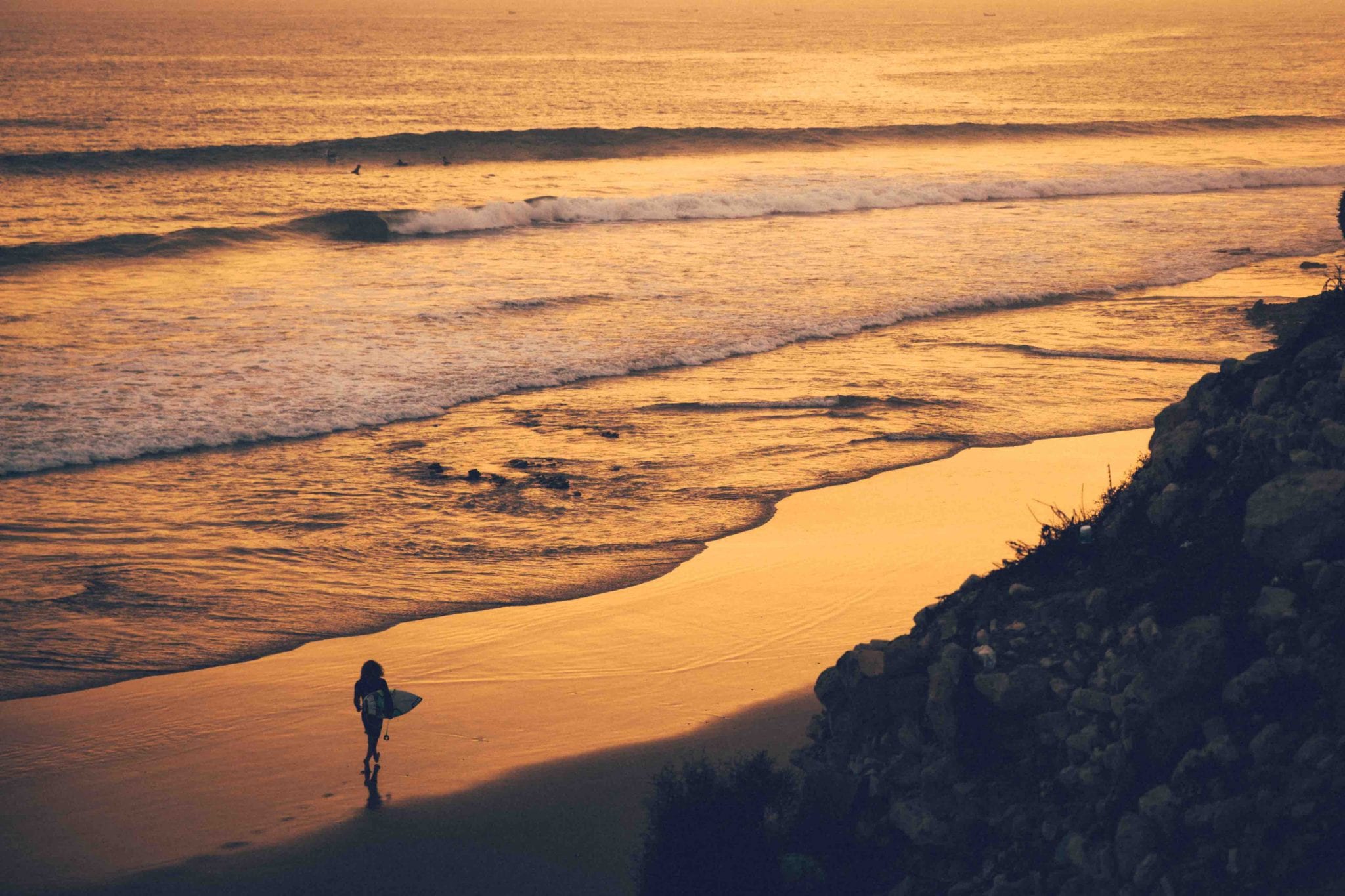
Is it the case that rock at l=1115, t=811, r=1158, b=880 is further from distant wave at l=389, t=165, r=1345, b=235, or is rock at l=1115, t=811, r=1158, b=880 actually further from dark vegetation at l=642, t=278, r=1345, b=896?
distant wave at l=389, t=165, r=1345, b=235

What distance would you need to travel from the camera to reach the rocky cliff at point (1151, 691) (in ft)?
15.2

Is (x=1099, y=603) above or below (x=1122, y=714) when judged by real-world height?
above

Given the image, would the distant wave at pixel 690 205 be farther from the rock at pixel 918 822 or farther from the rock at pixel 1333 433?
the rock at pixel 1333 433

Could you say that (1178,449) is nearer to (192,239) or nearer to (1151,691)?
(1151,691)

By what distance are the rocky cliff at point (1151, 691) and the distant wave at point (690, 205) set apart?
24221 millimetres

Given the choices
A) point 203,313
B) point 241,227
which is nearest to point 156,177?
point 241,227

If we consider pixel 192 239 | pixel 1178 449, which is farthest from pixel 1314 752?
pixel 192 239

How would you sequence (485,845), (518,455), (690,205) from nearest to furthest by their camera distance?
(485,845) < (518,455) < (690,205)

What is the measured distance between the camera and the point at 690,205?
33156 mm

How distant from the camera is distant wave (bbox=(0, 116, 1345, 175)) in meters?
39.0

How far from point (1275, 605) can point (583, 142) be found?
142 ft

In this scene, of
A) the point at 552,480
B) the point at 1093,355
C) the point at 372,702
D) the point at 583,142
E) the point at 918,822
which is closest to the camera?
the point at 918,822

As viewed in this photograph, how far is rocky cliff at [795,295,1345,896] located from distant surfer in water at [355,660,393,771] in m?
2.66

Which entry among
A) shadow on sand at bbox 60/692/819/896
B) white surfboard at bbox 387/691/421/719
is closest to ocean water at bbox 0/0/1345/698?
white surfboard at bbox 387/691/421/719
